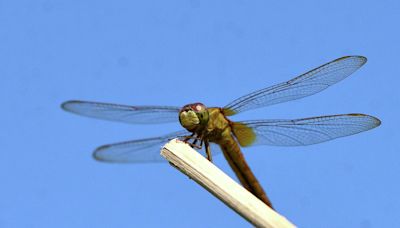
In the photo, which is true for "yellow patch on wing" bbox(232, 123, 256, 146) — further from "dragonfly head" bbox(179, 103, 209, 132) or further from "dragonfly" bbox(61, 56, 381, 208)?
"dragonfly head" bbox(179, 103, 209, 132)

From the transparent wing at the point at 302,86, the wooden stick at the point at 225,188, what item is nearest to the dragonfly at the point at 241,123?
the transparent wing at the point at 302,86

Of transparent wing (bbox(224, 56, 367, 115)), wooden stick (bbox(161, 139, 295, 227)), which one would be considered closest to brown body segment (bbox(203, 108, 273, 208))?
transparent wing (bbox(224, 56, 367, 115))

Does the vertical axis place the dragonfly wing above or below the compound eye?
above

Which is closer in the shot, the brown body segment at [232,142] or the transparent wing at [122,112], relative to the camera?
the brown body segment at [232,142]

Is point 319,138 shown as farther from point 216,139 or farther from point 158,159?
point 158,159

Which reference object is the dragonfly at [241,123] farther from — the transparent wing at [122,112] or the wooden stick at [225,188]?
the wooden stick at [225,188]

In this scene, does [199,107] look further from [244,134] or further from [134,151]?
[134,151]

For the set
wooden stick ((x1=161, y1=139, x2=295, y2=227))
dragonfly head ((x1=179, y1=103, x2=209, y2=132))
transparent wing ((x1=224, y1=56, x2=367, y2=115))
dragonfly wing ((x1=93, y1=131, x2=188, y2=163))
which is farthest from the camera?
dragonfly wing ((x1=93, y1=131, x2=188, y2=163))

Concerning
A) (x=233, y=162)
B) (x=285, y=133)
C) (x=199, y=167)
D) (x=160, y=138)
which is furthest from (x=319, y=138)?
(x=199, y=167)
